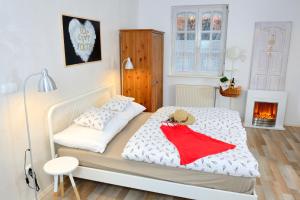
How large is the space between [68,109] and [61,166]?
83cm

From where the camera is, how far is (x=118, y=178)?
2.43 meters

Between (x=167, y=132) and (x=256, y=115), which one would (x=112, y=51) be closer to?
(x=167, y=132)

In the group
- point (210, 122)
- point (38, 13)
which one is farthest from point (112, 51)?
point (210, 122)

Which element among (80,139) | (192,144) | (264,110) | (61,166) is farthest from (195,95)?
(61,166)

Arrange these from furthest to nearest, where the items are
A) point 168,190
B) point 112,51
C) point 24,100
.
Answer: point 112,51
point 168,190
point 24,100

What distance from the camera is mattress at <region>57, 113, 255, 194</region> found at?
2.12m

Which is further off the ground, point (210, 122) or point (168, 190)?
point (210, 122)

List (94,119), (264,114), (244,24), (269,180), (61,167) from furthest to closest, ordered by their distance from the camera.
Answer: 1. (264,114)
2. (244,24)
3. (269,180)
4. (94,119)
5. (61,167)

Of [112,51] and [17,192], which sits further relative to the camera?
[112,51]

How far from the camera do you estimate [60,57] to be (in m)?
2.69

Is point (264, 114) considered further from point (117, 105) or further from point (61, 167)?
point (61, 167)

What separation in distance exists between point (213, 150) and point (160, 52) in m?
2.71

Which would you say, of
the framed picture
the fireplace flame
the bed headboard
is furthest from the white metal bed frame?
the fireplace flame

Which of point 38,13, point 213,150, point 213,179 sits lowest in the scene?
point 213,179
